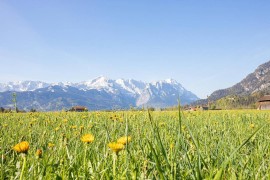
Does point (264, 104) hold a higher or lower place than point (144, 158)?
lower

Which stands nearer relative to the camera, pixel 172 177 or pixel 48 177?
pixel 172 177

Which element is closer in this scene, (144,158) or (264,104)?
(144,158)

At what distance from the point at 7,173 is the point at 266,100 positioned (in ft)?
506

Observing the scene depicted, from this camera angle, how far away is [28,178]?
188cm

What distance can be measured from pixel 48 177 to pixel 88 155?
0.67 metres

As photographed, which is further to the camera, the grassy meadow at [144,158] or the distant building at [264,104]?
the distant building at [264,104]

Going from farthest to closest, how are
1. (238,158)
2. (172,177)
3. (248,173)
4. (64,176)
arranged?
(238,158) → (248,173) → (64,176) → (172,177)

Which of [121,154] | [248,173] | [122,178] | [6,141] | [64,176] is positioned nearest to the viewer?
[122,178]

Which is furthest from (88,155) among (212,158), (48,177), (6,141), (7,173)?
(6,141)

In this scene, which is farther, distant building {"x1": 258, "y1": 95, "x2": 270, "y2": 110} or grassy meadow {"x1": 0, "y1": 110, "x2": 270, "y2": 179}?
distant building {"x1": 258, "y1": 95, "x2": 270, "y2": 110}

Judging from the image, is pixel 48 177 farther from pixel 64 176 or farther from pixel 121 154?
pixel 121 154

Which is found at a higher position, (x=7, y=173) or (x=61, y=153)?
(x=61, y=153)

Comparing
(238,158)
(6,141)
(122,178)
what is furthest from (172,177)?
(6,141)

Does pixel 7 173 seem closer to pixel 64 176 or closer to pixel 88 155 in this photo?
pixel 88 155
